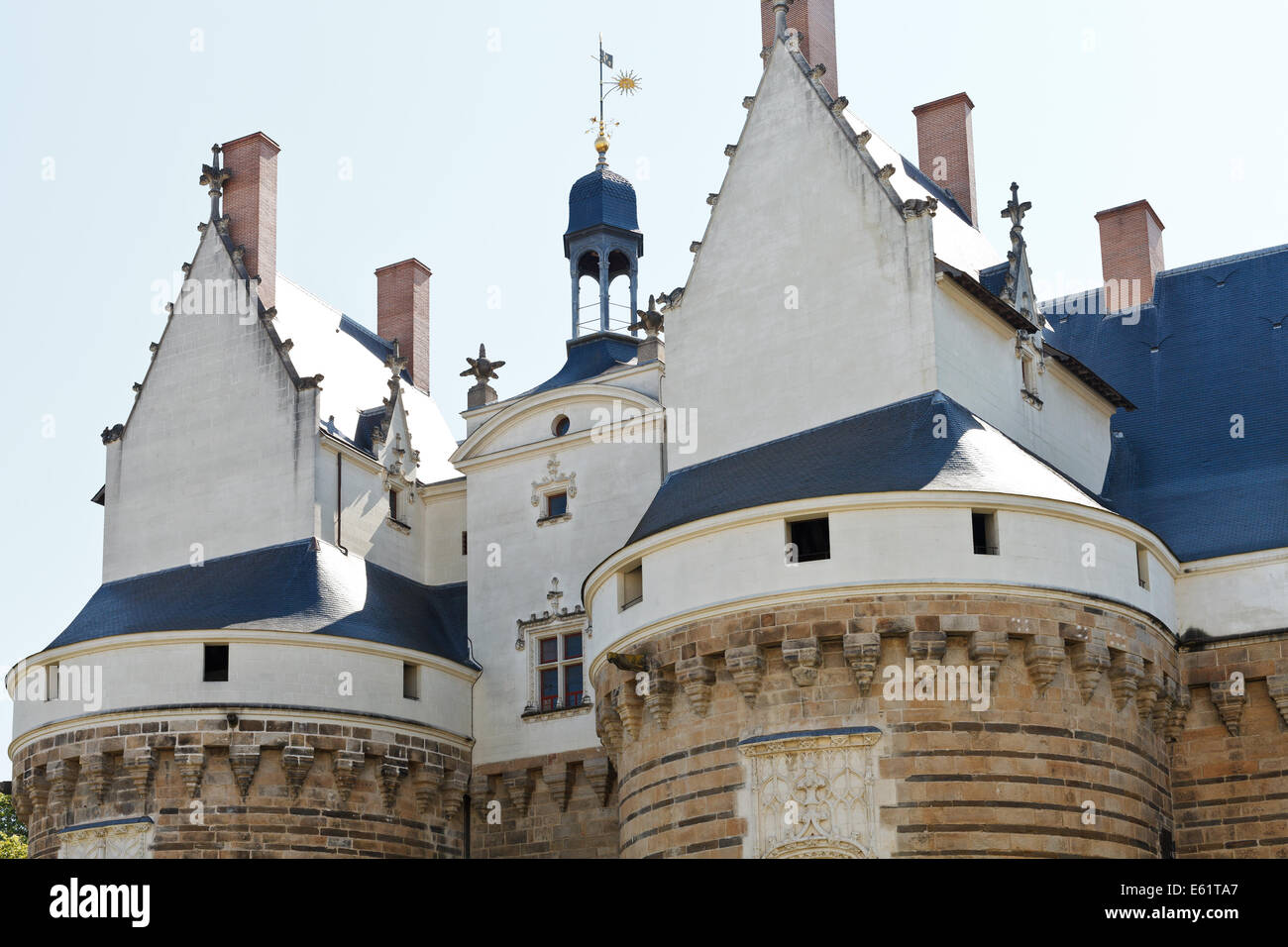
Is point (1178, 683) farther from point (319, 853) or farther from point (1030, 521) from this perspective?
point (319, 853)

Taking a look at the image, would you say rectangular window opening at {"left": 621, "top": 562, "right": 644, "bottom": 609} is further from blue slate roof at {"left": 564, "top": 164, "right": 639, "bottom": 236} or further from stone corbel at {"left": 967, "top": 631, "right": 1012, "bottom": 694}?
blue slate roof at {"left": 564, "top": 164, "right": 639, "bottom": 236}

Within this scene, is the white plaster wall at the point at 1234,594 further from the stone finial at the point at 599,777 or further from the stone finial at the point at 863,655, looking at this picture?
the stone finial at the point at 599,777

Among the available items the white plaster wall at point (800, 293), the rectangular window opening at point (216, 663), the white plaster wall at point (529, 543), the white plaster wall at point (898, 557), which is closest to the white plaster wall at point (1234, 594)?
the white plaster wall at point (898, 557)

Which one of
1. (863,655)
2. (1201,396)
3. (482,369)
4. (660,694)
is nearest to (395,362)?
(482,369)

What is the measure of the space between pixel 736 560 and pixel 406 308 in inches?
677

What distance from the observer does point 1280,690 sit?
25.0 metres

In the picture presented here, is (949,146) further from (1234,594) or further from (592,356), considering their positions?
(1234,594)

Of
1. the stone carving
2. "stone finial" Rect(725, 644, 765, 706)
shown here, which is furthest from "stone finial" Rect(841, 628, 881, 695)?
"stone finial" Rect(725, 644, 765, 706)

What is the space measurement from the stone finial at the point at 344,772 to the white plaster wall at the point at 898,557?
659 cm

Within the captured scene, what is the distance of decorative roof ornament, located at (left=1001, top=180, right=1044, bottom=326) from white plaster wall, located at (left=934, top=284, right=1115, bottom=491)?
0.87 m
